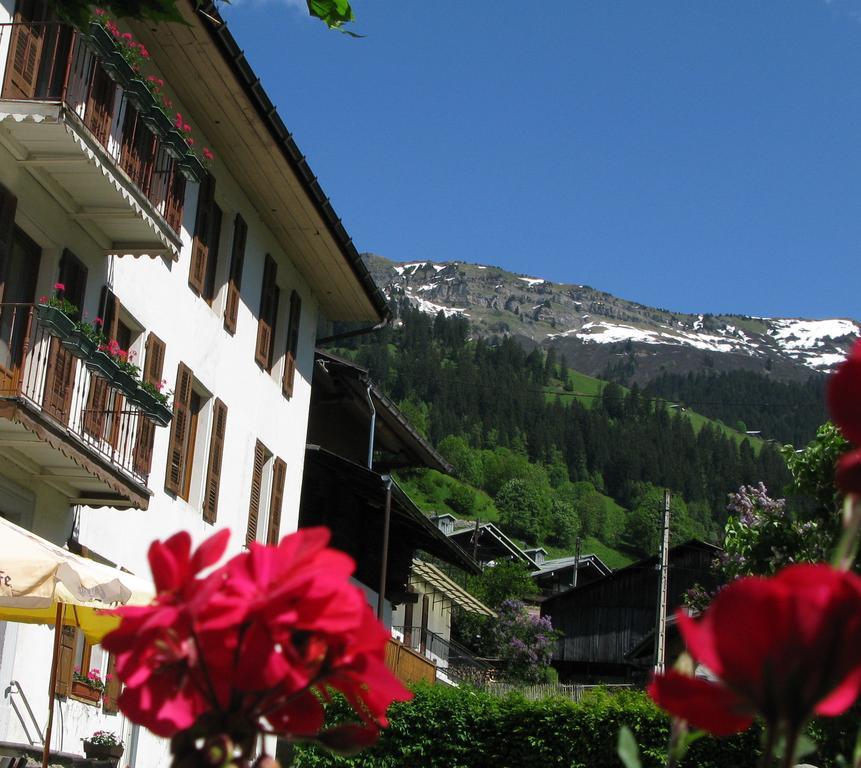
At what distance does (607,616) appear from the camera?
62.8 m

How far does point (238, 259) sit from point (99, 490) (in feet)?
22.2

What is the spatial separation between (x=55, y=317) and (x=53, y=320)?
0.04 meters

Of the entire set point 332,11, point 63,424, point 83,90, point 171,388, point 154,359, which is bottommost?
point 332,11

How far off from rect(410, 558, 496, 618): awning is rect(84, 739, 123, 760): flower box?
26.8 meters

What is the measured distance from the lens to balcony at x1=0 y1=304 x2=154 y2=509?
1275 centimetres

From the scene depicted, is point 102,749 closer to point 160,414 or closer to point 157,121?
point 160,414

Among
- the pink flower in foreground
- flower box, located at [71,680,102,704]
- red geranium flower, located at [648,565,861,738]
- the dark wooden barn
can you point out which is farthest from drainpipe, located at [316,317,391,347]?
the dark wooden barn

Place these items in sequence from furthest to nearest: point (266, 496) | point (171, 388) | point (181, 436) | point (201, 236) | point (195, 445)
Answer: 1. point (266, 496)
2. point (195, 445)
3. point (201, 236)
4. point (181, 436)
5. point (171, 388)

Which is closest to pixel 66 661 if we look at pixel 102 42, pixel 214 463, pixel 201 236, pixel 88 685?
pixel 88 685

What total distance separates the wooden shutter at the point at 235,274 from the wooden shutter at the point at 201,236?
877 mm

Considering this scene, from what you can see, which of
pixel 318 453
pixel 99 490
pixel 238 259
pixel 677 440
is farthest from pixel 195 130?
pixel 677 440

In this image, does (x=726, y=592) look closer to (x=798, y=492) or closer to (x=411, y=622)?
(x=798, y=492)

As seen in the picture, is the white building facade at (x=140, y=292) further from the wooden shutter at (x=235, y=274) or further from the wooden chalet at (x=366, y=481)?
the wooden chalet at (x=366, y=481)

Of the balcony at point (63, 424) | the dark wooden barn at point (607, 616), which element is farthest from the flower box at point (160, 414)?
the dark wooden barn at point (607, 616)
